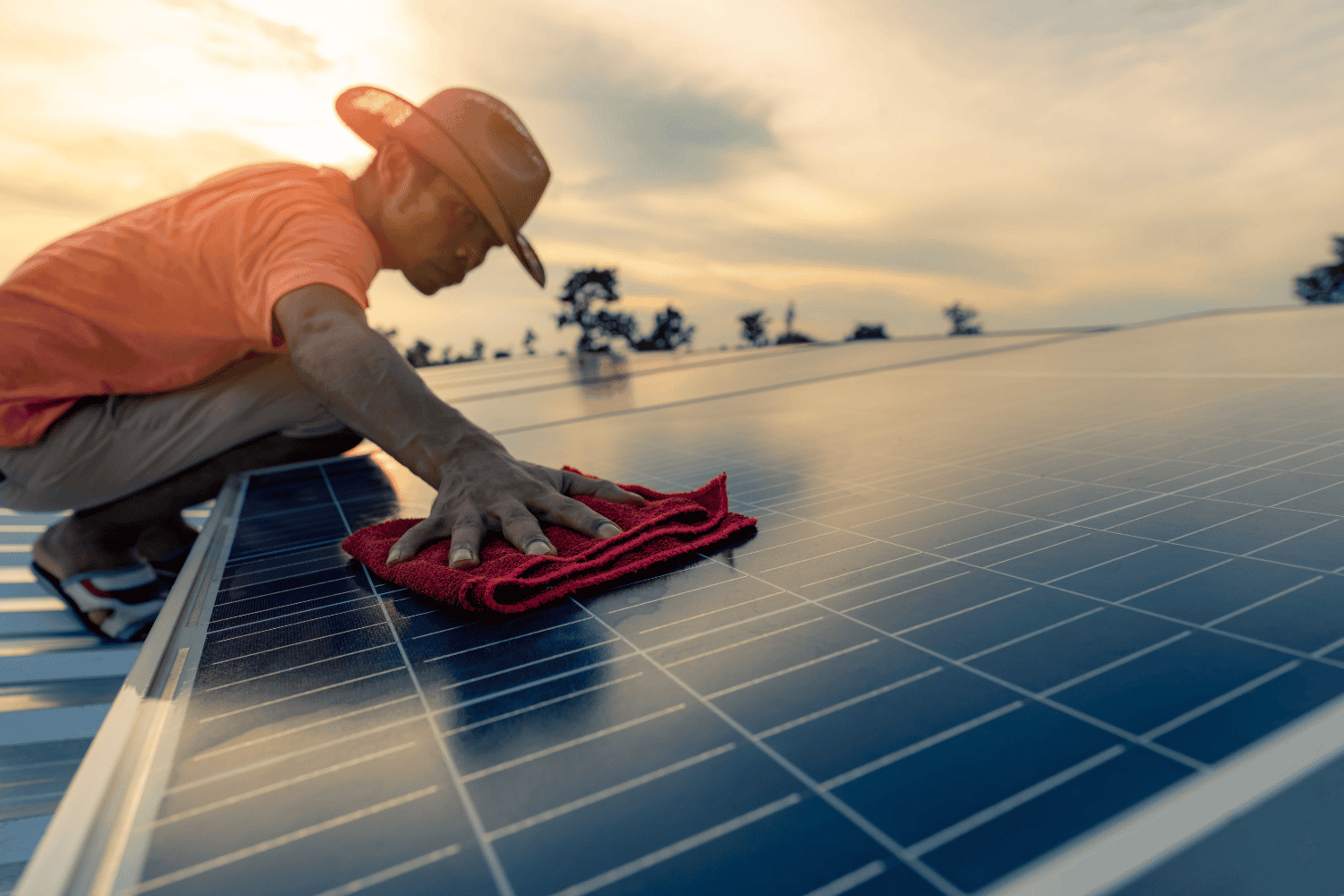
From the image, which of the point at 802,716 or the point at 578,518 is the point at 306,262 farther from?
the point at 802,716

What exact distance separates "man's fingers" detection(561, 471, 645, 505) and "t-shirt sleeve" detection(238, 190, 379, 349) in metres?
0.81

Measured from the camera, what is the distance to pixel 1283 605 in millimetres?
931

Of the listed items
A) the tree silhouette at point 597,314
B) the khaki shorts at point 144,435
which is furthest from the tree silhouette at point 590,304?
the khaki shorts at point 144,435

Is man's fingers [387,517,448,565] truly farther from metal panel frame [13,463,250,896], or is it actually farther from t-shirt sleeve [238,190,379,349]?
t-shirt sleeve [238,190,379,349]

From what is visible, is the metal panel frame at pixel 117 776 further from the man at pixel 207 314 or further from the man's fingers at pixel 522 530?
the man at pixel 207 314

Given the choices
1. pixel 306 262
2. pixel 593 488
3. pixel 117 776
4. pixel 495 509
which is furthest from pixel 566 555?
pixel 306 262

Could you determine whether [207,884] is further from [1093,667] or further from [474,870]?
[1093,667]

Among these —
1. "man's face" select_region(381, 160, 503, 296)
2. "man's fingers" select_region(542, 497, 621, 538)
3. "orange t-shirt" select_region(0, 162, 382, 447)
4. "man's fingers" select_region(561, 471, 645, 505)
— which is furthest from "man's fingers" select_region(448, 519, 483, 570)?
"man's face" select_region(381, 160, 503, 296)

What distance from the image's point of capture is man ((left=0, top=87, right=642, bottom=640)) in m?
2.02

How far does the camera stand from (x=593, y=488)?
1616 mm

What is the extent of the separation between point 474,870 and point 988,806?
0.43 meters

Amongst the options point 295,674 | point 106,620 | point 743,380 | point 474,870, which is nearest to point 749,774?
point 474,870

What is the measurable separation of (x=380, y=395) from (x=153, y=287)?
124 centimetres

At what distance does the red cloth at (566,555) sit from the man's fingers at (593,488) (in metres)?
0.01
